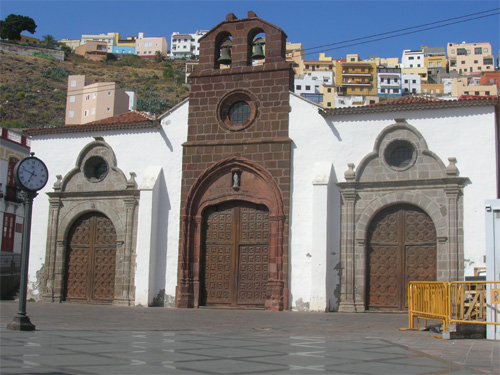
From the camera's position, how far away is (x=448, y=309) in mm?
11602

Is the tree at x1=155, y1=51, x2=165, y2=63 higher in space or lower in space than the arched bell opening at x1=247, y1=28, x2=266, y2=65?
higher

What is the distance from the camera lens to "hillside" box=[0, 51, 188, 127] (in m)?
87.9

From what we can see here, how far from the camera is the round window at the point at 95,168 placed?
938 inches

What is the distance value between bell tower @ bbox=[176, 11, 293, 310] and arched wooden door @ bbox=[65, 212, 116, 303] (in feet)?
9.63

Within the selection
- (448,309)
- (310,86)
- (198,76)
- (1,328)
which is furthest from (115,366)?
(310,86)

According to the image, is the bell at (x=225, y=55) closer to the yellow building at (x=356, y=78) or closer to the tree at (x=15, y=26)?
the yellow building at (x=356, y=78)

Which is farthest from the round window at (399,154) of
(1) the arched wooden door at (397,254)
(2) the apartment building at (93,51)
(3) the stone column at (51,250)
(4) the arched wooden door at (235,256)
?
(2) the apartment building at (93,51)

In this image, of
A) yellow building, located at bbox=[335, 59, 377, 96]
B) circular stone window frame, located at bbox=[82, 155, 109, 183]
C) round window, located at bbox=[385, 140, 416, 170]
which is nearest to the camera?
round window, located at bbox=[385, 140, 416, 170]

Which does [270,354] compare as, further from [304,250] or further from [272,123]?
[272,123]

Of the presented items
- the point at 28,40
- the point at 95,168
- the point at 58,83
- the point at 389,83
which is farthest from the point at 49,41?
the point at 95,168

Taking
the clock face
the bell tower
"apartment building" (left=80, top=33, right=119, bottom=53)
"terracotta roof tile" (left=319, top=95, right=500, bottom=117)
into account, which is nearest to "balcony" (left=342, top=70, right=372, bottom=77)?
"apartment building" (left=80, top=33, right=119, bottom=53)

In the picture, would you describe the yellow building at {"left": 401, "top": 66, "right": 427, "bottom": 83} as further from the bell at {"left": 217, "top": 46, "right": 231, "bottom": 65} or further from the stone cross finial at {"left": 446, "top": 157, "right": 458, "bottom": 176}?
the stone cross finial at {"left": 446, "top": 157, "right": 458, "bottom": 176}

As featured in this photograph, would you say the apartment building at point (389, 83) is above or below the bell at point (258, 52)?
above

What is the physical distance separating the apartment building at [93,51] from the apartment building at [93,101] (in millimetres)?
42464
